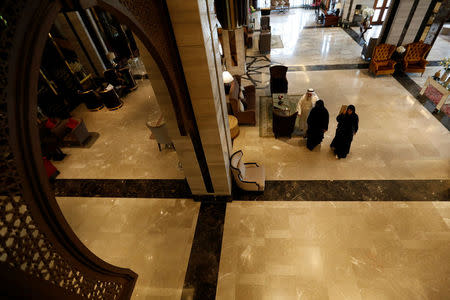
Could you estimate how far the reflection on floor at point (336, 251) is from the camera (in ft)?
10.7

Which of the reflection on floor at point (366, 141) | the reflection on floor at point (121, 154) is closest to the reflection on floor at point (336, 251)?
the reflection on floor at point (366, 141)

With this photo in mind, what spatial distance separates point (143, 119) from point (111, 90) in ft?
5.24

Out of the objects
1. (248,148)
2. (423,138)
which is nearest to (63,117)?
(248,148)

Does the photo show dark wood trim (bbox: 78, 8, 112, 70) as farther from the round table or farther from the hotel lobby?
the round table

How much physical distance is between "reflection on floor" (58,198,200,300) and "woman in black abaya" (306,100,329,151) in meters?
3.02

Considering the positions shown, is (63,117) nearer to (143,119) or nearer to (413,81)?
(143,119)

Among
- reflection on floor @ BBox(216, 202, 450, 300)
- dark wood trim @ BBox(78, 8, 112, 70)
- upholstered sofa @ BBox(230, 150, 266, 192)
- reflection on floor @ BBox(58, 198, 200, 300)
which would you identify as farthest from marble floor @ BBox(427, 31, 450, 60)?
dark wood trim @ BBox(78, 8, 112, 70)

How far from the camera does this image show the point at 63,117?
7973mm

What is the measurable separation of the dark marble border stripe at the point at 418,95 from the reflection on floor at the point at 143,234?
21.7 ft

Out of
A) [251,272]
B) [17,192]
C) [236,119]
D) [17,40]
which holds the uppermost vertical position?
[17,40]

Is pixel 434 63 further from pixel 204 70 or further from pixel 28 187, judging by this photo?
pixel 28 187

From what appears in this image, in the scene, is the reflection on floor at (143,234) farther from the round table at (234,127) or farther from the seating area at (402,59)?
the seating area at (402,59)

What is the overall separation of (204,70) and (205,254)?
296cm

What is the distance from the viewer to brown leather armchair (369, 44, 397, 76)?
766cm
